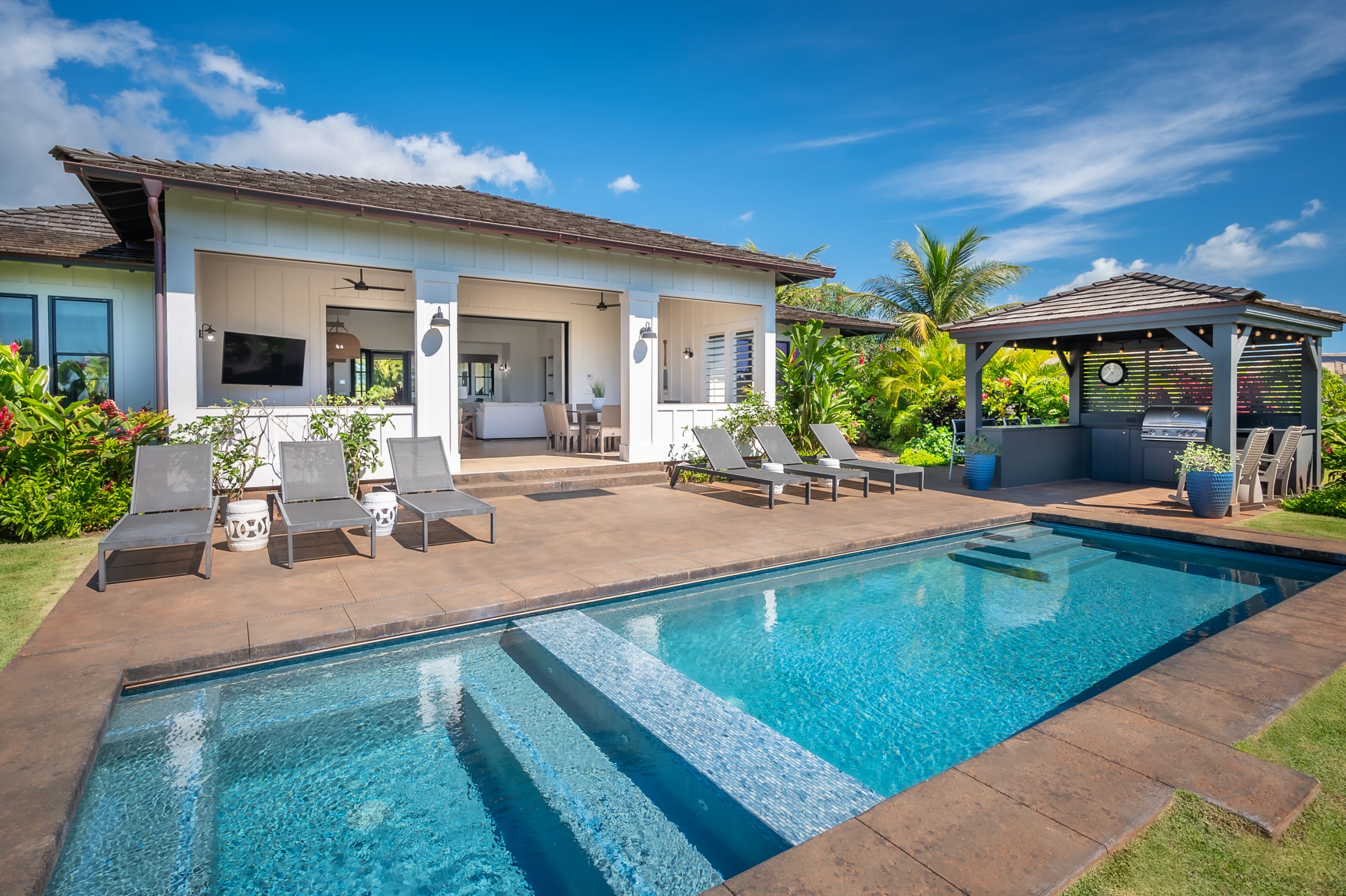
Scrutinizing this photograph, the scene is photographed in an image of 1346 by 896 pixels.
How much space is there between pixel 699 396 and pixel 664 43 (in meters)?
9.69

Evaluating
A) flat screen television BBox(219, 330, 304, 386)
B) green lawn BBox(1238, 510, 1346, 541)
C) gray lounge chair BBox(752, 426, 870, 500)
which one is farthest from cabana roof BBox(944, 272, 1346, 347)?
flat screen television BBox(219, 330, 304, 386)

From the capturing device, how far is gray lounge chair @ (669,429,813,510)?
890cm

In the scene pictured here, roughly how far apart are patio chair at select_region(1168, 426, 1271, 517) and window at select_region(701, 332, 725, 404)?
864 centimetres

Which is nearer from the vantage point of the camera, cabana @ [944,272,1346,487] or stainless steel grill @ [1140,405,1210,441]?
cabana @ [944,272,1346,487]

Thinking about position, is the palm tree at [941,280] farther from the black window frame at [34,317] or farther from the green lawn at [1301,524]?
the black window frame at [34,317]

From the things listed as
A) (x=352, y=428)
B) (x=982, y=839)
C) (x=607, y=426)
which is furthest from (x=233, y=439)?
(x=982, y=839)

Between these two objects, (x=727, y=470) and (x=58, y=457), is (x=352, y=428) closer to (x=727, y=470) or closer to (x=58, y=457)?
(x=58, y=457)

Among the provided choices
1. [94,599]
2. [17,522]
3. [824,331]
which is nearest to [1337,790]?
[94,599]

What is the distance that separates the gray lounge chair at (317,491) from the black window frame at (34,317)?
6.23 metres

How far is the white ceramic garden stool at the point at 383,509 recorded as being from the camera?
6.74 meters

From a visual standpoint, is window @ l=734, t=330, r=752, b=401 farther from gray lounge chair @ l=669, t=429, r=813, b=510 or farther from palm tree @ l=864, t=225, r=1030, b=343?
palm tree @ l=864, t=225, r=1030, b=343

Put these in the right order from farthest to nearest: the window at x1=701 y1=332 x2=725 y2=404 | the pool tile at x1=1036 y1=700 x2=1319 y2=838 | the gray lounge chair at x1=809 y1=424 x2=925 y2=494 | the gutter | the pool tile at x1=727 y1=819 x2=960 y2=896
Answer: the window at x1=701 y1=332 x2=725 y2=404 → the gray lounge chair at x1=809 y1=424 x2=925 y2=494 → the gutter → the pool tile at x1=1036 y1=700 x2=1319 y2=838 → the pool tile at x1=727 y1=819 x2=960 y2=896

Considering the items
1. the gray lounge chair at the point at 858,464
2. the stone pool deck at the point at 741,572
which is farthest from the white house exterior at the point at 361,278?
the stone pool deck at the point at 741,572

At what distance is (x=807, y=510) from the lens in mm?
8430
